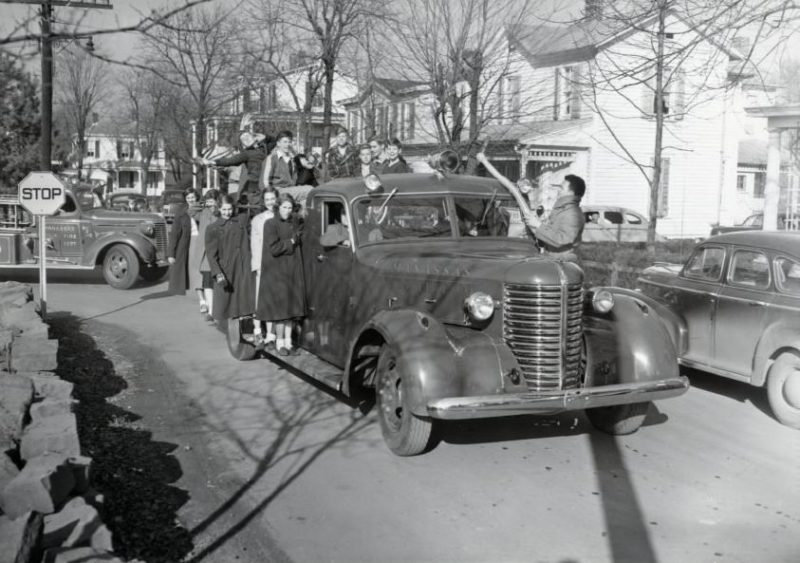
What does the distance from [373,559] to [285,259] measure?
4.49 m

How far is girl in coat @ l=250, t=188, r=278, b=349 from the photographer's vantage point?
8.94 meters

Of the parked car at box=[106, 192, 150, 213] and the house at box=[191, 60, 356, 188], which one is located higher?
the house at box=[191, 60, 356, 188]

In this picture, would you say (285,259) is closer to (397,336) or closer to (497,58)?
(397,336)

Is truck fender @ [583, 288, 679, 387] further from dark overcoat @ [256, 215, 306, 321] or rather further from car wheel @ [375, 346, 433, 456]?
dark overcoat @ [256, 215, 306, 321]

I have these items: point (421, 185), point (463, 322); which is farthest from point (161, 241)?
point (463, 322)

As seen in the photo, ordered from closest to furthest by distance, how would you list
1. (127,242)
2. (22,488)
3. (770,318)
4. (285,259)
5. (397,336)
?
(22,488)
(397,336)
(770,318)
(285,259)
(127,242)

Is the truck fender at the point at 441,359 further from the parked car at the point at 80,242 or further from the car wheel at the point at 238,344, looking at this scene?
the parked car at the point at 80,242

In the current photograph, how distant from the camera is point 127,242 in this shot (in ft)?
54.0

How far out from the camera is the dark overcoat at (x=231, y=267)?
9.51 metres

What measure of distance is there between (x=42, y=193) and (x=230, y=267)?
362 centimetres

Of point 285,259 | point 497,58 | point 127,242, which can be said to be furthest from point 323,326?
point 497,58

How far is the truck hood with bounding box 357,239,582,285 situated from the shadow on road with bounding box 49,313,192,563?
2281 millimetres

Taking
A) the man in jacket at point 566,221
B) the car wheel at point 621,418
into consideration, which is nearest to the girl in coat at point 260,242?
the man in jacket at point 566,221

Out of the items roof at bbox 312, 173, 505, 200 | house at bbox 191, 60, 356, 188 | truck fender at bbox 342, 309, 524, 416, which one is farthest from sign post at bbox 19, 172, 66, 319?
truck fender at bbox 342, 309, 524, 416
